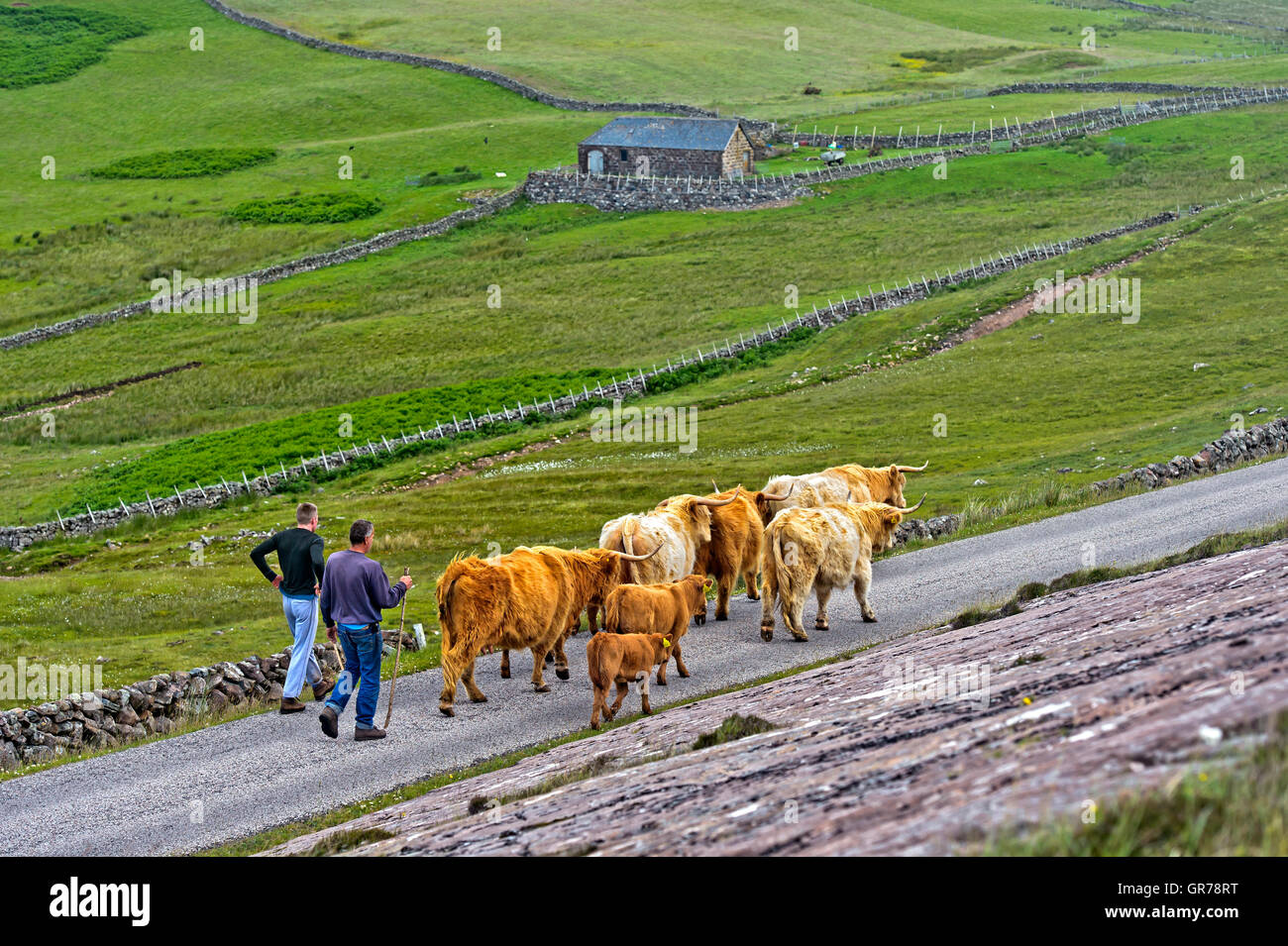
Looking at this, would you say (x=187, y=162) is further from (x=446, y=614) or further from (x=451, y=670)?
(x=451, y=670)

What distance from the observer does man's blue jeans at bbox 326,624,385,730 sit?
1658 cm

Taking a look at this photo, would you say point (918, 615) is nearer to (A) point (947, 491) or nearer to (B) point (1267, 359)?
(A) point (947, 491)

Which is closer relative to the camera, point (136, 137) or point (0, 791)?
point (0, 791)

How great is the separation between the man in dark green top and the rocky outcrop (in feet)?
66.5

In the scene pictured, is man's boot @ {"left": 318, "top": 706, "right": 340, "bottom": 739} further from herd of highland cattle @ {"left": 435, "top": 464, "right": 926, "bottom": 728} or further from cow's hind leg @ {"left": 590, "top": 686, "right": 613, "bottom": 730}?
cow's hind leg @ {"left": 590, "top": 686, "right": 613, "bottom": 730}

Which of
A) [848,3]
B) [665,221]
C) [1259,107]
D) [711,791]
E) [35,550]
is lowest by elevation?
[35,550]

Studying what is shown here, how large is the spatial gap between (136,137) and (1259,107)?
10726 cm

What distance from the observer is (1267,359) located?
44.8 metres

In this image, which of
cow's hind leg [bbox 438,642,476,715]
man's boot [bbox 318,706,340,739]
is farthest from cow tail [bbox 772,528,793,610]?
man's boot [bbox 318,706,340,739]

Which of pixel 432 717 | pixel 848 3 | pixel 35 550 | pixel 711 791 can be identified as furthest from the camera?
pixel 848 3

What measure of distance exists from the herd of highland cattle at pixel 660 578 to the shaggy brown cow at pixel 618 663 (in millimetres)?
19

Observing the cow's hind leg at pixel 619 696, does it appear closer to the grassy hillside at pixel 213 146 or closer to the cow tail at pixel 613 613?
the cow tail at pixel 613 613
